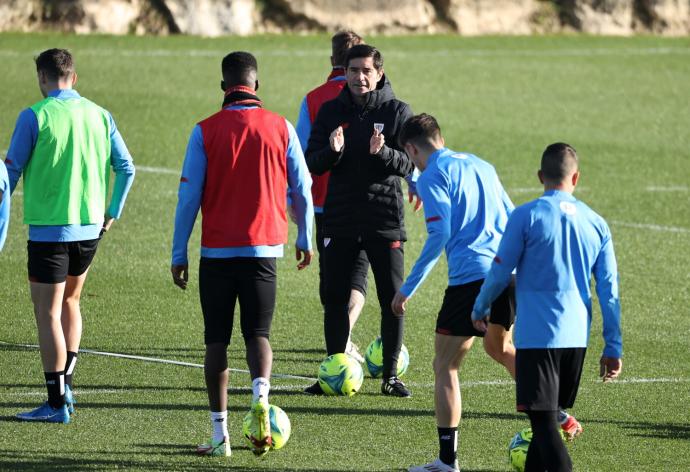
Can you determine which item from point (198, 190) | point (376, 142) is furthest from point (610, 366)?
point (376, 142)

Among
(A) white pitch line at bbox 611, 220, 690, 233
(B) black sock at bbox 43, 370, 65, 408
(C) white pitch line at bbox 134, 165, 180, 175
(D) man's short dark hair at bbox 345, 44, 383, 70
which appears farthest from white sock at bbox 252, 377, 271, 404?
(C) white pitch line at bbox 134, 165, 180, 175

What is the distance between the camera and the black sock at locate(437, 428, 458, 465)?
7.50m

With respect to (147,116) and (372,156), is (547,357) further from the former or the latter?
(147,116)

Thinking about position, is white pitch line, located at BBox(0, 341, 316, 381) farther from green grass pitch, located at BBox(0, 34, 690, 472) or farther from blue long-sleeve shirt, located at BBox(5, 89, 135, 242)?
blue long-sleeve shirt, located at BBox(5, 89, 135, 242)

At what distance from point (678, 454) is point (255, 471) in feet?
8.00

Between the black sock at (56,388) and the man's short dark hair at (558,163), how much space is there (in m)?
3.25

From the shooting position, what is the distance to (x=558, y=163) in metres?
6.89

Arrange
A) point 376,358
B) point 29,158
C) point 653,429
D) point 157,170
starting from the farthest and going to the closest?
point 157,170 → point 376,358 → point 653,429 → point 29,158

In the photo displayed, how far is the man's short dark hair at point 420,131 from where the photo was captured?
25.2 feet

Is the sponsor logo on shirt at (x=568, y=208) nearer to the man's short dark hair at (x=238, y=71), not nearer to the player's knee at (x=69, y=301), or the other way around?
the man's short dark hair at (x=238, y=71)

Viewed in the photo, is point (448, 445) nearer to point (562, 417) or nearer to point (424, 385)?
point (562, 417)

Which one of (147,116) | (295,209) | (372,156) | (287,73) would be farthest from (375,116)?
(287,73)

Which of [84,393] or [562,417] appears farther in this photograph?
[84,393]

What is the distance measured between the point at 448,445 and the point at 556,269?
1270 mm
